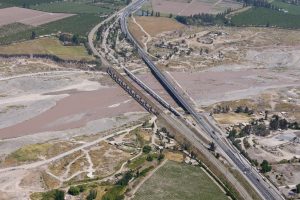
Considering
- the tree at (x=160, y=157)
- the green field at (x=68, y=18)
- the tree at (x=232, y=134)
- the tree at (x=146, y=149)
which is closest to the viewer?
the tree at (x=160, y=157)

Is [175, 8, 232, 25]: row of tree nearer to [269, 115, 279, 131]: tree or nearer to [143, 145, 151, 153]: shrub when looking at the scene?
[269, 115, 279, 131]: tree

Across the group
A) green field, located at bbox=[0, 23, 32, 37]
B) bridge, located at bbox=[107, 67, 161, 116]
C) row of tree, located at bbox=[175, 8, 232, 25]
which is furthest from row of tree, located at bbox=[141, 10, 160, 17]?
bridge, located at bbox=[107, 67, 161, 116]

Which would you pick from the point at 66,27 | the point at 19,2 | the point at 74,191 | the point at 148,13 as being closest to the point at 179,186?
the point at 74,191

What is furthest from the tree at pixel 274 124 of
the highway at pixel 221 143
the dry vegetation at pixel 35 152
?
the dry vegetation at pixel 35 152

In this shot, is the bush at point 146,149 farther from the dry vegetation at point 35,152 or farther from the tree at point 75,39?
the tree at point 75,39

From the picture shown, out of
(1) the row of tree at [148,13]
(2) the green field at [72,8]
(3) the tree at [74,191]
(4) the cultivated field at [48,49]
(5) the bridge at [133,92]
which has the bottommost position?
(3) the tree at [74,191]

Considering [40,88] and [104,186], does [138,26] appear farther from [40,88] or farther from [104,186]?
[104,186]

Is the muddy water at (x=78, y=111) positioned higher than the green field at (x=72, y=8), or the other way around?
the green field at (x=72, y=8)

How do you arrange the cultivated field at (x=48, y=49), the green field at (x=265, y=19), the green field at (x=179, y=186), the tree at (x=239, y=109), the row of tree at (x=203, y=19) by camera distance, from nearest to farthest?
1. the green field at (x=179, y=186)
2. the tree at (x=239, y=109)
3. the cultivated field at (x=48, y=49)
4. the row of tree at (x=203, y=19)
5. the green field at (x=265, y=19)
